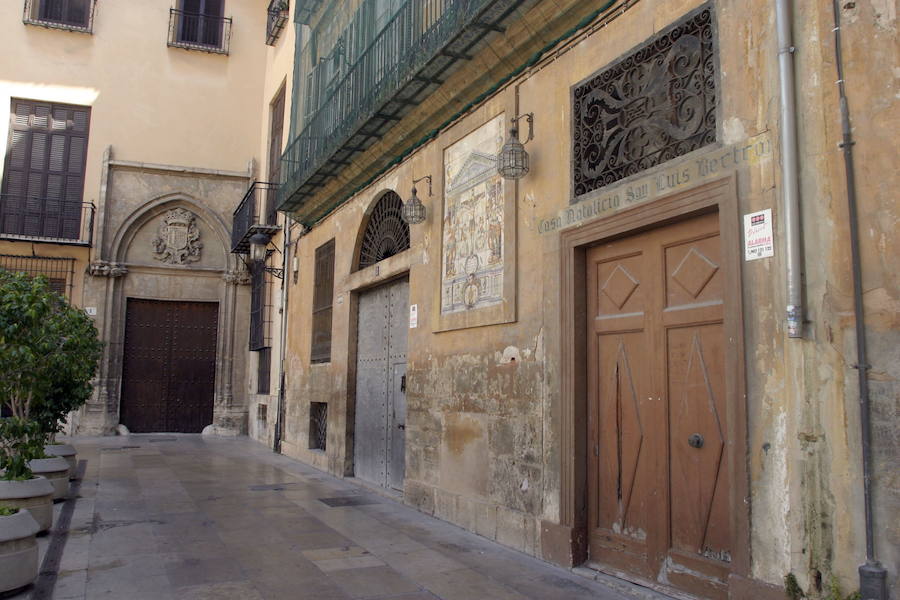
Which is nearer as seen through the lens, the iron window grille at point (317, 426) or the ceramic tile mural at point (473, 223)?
the ceramic tile mural at point (473, 223)

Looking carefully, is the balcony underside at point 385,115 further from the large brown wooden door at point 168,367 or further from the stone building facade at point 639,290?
the large brown wooden door at point 168,367

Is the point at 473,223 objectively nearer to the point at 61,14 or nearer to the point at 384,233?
the point at 384,233

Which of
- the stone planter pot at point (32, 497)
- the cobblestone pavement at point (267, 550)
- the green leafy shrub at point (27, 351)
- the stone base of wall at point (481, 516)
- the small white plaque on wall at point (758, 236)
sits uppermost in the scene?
the small white plaque on wall at point (758, 236)

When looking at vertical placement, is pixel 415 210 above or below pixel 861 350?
above

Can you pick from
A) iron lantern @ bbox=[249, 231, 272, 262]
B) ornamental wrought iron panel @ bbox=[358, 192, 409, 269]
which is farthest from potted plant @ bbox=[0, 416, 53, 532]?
iron lantern @ bbox=[249, 231, 272, 262]

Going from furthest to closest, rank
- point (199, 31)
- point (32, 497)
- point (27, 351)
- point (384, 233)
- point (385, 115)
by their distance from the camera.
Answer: point (199, 31) < point (384, 233) < point (385, 115) < point (32, 497) < point (27, 351)

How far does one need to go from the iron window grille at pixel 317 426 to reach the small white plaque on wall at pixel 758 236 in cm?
927

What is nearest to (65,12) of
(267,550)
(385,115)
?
(385,115)

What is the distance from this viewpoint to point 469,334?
7.38m

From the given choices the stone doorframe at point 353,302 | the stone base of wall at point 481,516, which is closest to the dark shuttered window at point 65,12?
the stone doorframe at point 353,302

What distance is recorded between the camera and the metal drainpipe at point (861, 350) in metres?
3.43

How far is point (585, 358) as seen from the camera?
580 cm

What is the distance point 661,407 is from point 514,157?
2513mm

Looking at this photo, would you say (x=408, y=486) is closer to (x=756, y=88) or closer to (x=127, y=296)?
(x=756, y=88)
